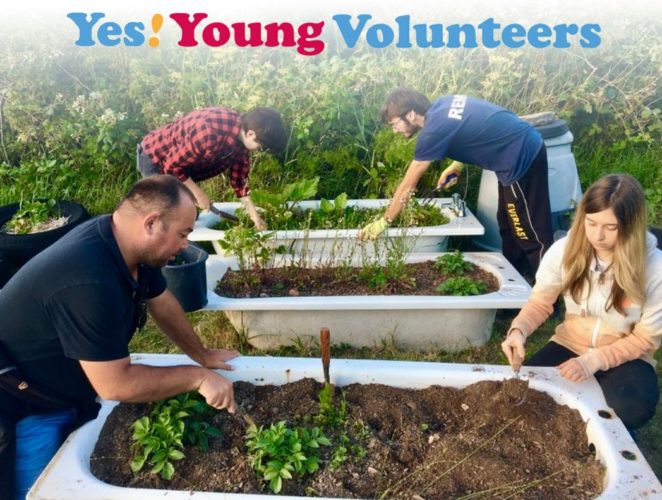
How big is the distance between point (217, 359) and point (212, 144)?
1833mm

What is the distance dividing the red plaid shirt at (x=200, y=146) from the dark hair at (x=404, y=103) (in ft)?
3.38

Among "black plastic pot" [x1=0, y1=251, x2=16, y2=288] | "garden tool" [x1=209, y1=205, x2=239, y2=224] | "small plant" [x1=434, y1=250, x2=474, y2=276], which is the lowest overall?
"black plastic pot" [x1=0, y1=251, x2=16, y2=288]

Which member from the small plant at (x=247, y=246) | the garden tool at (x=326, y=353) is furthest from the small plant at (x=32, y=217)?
the garden tool at (x=326, y=353)

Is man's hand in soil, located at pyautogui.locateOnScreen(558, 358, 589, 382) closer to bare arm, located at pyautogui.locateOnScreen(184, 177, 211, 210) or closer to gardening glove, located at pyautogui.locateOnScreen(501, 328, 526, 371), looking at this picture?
gardening glove, located at pyautogui.locateOnScreen(501, 328, 526, 371)

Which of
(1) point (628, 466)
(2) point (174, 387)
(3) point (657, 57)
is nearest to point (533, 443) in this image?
(1) point (628, 466)

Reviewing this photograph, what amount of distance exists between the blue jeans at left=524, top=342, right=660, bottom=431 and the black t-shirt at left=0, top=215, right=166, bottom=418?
6.23ft

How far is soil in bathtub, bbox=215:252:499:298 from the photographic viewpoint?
11.7 ft

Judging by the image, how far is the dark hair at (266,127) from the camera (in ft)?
12.2

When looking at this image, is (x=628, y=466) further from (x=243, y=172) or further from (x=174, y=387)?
(x=243, y=172)

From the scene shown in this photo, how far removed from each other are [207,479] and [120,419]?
47 centimetres

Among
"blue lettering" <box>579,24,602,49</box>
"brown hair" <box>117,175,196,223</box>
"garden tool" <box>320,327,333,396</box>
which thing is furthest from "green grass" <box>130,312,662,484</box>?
"blue lettering" <box>579,24,602,49</box>

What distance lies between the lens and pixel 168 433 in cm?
207

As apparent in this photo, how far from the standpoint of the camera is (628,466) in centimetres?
191

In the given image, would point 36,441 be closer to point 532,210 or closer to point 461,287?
point 461,287
